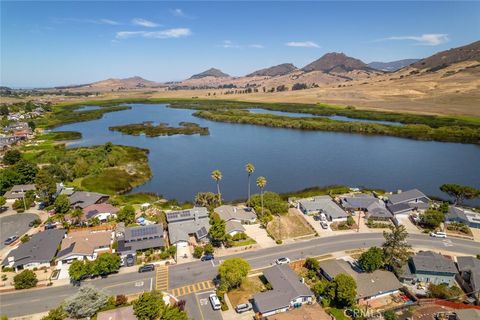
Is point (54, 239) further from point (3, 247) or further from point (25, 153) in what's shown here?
point (25, 153)

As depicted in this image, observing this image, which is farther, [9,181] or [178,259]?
[9,181]

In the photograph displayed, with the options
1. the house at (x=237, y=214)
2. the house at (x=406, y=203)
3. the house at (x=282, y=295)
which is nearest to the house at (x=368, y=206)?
the house at (x=406, y=203)

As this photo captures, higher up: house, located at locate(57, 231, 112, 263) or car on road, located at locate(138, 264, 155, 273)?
house, located at locate(57, 231, 112, 263)

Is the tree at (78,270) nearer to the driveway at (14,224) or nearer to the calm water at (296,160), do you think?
the driveway at (14,224)

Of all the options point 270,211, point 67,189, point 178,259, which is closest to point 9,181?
point 67,189

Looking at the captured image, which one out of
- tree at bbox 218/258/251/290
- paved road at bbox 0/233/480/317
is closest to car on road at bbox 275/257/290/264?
paved road at bbox 0/233/480/317

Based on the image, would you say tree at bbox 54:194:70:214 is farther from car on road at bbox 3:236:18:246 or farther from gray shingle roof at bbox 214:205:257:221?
gray shingle roof at bbox 214:205:257:221
